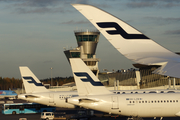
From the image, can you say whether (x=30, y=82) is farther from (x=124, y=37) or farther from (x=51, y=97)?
(x=124, y=37)

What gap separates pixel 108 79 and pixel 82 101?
79898 millimetres

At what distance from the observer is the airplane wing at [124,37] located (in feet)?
35.0

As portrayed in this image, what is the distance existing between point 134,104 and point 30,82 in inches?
982

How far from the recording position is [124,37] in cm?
1166

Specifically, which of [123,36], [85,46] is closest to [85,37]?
[85,46]

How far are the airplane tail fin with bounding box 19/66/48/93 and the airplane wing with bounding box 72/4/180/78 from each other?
3790cm

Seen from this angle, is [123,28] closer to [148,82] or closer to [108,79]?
[148,82]

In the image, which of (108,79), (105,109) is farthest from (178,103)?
(108,79)

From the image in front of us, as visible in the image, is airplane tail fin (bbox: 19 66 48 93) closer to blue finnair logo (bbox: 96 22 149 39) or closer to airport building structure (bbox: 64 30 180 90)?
blue finnair logo (bbox: 96 22 149 39)

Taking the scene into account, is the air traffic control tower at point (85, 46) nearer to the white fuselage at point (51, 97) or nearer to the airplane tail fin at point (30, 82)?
the airplane tail fin at point (30, 82)

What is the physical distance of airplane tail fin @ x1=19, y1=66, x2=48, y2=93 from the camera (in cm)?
4744

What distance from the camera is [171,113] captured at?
30.6 m

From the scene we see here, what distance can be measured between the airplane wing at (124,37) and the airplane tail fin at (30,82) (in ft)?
124

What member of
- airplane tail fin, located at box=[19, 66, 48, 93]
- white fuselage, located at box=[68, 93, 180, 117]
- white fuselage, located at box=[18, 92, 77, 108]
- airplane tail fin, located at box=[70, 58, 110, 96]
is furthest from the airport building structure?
airplane tail fin, located at box=[70, 58, 110, 96]
